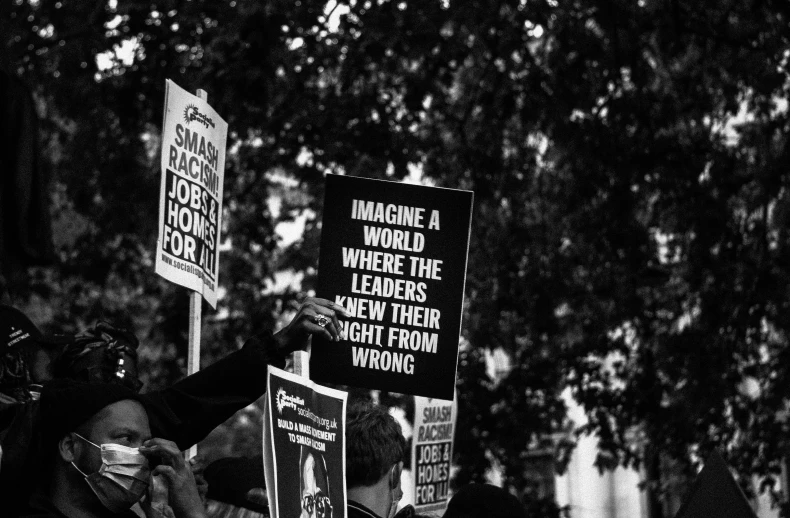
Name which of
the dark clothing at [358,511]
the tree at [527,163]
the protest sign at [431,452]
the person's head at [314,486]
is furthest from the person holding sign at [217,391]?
the tree at [527,163]

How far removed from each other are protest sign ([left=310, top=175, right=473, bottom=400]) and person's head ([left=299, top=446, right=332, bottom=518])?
43 centimetres

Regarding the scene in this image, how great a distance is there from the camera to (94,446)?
12.4 feet

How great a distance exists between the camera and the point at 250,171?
42.8 feet

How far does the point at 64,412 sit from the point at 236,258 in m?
9.53

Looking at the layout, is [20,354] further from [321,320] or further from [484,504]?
[484,504]

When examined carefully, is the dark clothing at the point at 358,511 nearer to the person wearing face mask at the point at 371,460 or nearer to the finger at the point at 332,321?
the person wearing face mask at the point at 371,460

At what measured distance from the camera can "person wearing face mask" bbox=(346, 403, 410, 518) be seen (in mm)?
4426

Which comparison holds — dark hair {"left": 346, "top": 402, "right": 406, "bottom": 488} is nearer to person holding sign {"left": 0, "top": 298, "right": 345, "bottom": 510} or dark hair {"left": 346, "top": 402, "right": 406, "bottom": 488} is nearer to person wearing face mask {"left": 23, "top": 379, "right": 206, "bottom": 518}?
person holding sign {"left": 0, "top": 298, "right": 345, "bottom": 510}

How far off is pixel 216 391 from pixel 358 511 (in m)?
0.53

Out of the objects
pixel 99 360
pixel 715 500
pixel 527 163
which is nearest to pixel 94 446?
pixel 99 360

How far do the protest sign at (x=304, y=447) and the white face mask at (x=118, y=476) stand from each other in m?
0.43

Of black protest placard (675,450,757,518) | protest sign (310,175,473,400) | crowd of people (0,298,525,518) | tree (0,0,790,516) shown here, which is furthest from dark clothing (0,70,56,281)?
tree (0,0,790,516)

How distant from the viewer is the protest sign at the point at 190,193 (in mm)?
5117

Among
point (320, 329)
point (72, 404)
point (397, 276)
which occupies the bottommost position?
point (72, 404)
